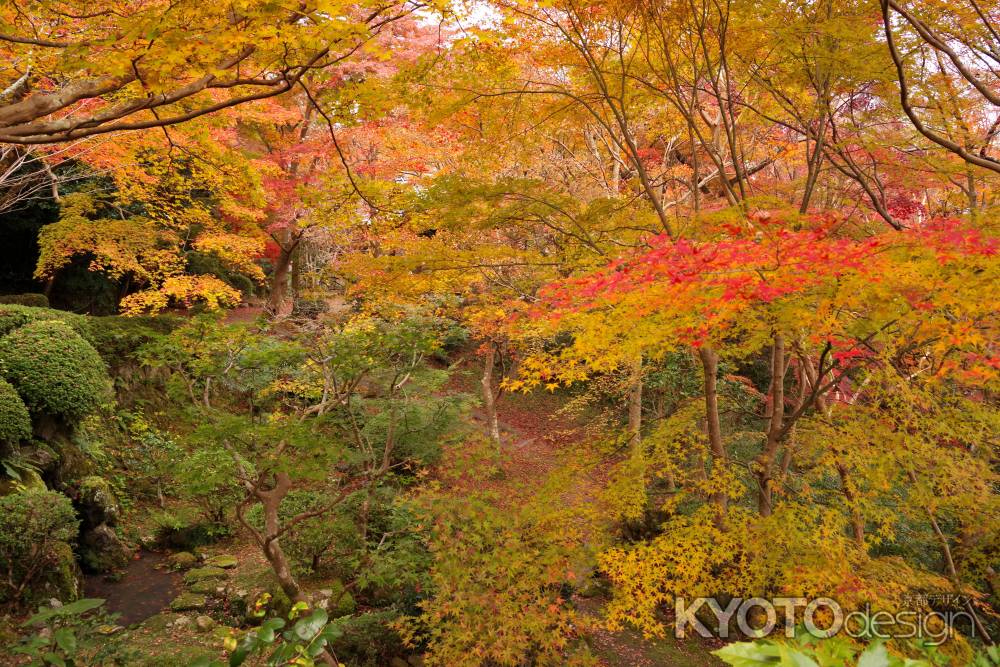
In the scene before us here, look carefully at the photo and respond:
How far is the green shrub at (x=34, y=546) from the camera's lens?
5.86 m

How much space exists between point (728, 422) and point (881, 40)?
7978mm

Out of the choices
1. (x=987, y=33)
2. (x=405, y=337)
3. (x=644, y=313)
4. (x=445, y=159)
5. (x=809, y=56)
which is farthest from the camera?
(x=445, y=159)

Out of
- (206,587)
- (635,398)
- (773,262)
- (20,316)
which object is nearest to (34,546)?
(206,587)

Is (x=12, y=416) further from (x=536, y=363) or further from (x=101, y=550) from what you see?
(x=536, y=363)

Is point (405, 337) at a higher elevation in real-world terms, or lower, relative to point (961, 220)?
lower

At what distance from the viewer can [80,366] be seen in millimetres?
8234

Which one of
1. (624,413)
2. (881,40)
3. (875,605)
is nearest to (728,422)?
(624,413)

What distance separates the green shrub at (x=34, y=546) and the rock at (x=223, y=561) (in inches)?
73.3

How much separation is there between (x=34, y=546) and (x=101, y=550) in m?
1.54

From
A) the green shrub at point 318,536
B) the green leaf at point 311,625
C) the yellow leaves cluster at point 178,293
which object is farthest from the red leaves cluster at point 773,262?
the yellow leaves cluster at point 178,293

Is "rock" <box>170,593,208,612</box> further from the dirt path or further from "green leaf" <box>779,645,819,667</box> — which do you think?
"green leaf" <box>779,645,819,667</box>

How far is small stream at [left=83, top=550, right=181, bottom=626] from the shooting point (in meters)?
6.66

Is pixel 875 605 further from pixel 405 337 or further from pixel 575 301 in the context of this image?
pixel 405 337

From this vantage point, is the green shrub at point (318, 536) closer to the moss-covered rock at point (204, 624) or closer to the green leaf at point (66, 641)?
the moss-covered rock at point (204, 624)
